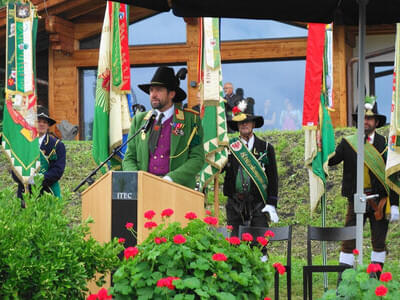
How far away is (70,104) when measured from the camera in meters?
18.5

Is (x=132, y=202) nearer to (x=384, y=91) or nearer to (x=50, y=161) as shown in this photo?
(x=50, y=161)

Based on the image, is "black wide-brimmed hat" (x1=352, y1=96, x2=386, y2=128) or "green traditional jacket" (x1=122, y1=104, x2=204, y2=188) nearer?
"green traditional jacket" (x1=122, y1=104, x2=204, y2=188)

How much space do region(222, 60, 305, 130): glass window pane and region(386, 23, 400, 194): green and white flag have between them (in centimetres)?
1105

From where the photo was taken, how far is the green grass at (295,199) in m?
10.8

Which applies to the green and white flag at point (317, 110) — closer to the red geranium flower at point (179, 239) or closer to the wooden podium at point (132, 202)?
the wooden podium at point (132, 202)

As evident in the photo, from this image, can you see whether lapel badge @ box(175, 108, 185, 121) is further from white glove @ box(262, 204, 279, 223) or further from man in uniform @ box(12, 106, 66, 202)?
man in uniform @ box(12, 106, 66, 202)

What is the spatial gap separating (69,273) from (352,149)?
525cm

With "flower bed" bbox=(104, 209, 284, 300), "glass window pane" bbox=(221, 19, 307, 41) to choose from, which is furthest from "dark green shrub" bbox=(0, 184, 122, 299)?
"glass window pane" bbox=(221, 19, 307, 41)

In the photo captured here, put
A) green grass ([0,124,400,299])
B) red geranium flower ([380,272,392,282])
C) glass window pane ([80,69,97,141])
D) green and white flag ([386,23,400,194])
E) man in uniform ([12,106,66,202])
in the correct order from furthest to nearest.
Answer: glass window pane ([80,69,97,141]) → green grass ([0,124,400,299]) → man in uniform ([12,106,66,202]) → green and white flag ([386,23,400,194]) → red geranium flower ([380,272,392,282])

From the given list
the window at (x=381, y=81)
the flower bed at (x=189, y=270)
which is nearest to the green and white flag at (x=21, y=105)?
the flower bed at (x=189, y=270)

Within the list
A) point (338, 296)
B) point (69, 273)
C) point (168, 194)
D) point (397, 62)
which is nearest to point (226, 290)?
point (338, 296)

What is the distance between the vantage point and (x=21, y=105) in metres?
8.24

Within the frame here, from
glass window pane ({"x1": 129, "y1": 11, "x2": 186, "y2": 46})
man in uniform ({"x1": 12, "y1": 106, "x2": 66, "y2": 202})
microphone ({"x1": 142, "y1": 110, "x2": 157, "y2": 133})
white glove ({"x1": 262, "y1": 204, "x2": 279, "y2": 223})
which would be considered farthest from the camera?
glass window pane ({"x1": 129, "y1": 11, "x2": 186, "y2": 46})

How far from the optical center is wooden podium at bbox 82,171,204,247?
563 centimetres
